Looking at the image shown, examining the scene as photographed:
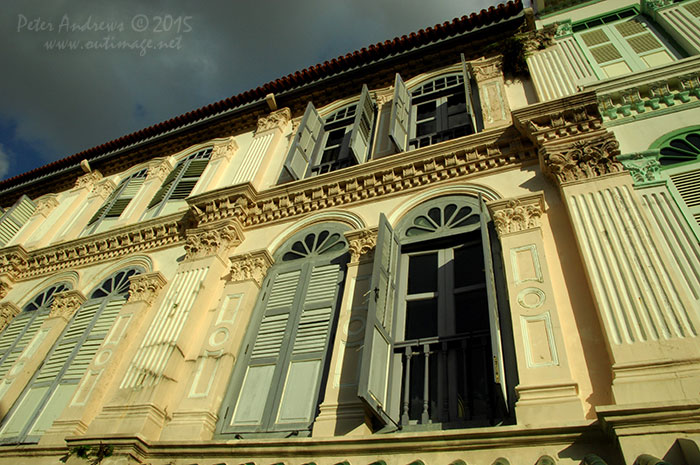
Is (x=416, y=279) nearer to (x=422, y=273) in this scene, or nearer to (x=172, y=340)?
(x=422, y=273)

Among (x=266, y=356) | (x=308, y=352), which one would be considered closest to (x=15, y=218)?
(x=266, y=356)

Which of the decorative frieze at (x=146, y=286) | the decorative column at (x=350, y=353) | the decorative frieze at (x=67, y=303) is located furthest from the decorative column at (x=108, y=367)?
the decorative column at (x=350, y=353)

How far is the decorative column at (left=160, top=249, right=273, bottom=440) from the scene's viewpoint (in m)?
5.77

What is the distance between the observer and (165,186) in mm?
11312

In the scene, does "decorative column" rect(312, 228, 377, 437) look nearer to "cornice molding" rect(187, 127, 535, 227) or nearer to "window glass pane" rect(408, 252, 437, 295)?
"window glass pane" rect(408, 252, 437, 295)

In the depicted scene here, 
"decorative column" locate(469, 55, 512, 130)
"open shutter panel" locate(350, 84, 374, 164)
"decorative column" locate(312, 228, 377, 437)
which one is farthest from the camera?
"open shutter panel" locate(350, 84, 374, 164)

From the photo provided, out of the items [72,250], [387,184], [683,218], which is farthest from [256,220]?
[683,218]

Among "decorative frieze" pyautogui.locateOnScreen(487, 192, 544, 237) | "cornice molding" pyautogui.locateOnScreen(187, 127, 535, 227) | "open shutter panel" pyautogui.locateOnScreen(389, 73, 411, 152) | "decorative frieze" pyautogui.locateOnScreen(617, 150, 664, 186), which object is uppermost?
"open shutter panel" pyautogui.locateOnScreen(389, 73, 411, 152)

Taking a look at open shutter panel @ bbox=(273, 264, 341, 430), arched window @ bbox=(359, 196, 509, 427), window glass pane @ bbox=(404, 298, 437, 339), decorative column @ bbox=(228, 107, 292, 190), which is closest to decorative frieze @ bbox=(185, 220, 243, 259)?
decorative column @ bbox=(228, 107, 292, 190)

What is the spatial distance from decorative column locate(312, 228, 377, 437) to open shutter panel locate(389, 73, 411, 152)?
86.7 inches

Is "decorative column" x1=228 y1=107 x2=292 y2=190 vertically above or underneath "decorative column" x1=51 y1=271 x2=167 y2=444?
above

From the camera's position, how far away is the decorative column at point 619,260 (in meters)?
3.95

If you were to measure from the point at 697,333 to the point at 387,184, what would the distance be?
15.4 ft

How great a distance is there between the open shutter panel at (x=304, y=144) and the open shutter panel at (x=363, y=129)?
101cm
